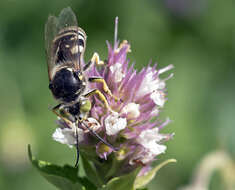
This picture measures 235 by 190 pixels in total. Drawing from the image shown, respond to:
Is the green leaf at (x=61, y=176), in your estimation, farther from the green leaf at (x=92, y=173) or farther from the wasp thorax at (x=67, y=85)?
the wasp thorax at (x=67, y=85)

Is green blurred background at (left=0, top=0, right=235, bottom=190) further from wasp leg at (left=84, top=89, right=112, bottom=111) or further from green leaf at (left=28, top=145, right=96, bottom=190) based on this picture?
wasp leg at (left=84, top=89, right=112, bottom=111)

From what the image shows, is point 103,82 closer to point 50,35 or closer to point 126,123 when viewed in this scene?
point 126,123

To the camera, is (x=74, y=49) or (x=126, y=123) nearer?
(x=126, y=123)

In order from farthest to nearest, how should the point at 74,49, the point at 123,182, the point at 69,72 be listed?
1. the point at 74,49
2. the point at 69,72
3. the point at 123,182

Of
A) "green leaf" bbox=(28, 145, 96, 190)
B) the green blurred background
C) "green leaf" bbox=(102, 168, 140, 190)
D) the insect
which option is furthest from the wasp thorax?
the green blurred background

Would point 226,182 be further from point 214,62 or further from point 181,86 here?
point 214,62

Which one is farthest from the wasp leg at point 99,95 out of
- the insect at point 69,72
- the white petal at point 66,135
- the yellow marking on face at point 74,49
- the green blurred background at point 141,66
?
the green blurred background at point 141,66

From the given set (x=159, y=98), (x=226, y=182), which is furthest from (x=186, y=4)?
(x=159, y=98)

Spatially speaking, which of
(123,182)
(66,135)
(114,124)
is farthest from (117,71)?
(123,182)

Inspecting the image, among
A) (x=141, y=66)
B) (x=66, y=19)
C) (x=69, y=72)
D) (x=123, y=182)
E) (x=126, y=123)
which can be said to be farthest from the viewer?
(x=141, y=66)
